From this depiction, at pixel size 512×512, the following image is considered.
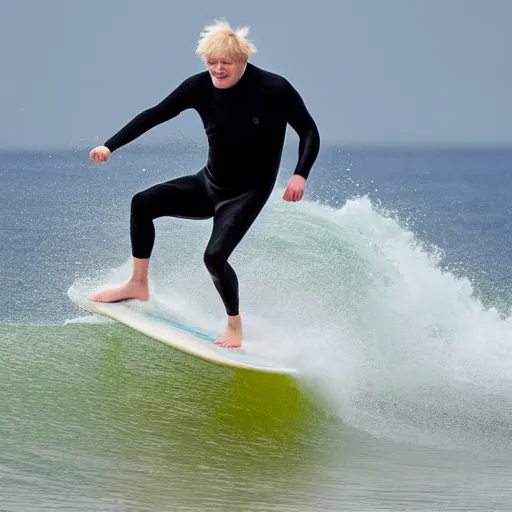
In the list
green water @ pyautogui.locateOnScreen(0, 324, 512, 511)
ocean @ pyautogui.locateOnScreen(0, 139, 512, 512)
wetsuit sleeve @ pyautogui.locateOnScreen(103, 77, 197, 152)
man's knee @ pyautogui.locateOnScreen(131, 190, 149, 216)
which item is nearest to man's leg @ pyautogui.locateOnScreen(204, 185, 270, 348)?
man's knee @ pyautogui.locateOnScreen(131, 190, 149, 216)

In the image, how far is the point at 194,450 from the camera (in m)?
6.38

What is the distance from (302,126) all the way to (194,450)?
173 cm

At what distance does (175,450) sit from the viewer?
6375 millimetres

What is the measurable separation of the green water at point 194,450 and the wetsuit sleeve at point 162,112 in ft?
5.00

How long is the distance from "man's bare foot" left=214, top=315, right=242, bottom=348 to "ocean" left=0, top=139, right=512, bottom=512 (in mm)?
338

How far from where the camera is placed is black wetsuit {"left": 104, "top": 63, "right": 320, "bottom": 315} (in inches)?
250

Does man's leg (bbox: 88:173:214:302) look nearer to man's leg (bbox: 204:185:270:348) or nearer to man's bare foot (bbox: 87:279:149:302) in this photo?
man's leg (bbox: 204:185:270:348)

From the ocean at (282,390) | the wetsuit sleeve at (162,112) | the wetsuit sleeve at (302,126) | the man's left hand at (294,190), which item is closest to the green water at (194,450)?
the ocean at (282,390)

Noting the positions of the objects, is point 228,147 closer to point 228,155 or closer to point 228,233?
point 228,155

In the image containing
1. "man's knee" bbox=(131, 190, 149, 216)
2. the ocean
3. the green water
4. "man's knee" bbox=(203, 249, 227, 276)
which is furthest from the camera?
"man's knee" bbox=(131, 190, 149, 216)

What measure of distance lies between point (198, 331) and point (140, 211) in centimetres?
80

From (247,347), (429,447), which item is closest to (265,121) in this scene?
(247,347)

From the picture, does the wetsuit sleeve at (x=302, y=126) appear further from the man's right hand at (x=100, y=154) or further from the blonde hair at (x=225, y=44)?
the man's right hand at (x=100, y=154)

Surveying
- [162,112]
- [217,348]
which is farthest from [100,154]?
[217,348]
